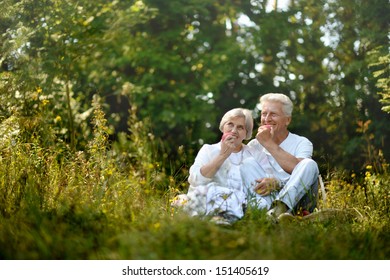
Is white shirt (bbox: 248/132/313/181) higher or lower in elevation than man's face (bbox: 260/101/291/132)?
lower

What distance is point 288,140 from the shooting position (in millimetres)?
5504

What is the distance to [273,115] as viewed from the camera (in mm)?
5434

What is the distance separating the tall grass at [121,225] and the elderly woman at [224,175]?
0.52ft

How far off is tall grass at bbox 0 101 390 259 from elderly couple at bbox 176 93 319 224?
24 cm

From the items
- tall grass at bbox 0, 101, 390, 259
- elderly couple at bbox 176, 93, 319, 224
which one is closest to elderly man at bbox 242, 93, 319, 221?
elderly couple at bbox 176, 93, 319, 224

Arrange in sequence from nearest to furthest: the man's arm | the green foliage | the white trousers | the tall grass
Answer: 1. the tall grass
2. the green foliage
3. the white trousers
4. the man's arm

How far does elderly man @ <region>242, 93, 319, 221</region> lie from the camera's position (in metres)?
4.98

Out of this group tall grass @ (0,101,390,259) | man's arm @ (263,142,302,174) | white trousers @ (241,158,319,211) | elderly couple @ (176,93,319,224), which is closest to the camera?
tall grass @ (0,101,390,259)

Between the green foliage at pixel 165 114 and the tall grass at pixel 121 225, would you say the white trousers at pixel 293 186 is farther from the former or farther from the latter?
the tall grass at pixel 121 225

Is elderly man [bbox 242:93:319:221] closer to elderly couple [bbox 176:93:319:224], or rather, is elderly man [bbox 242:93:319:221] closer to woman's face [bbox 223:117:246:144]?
elderly couple [bbox 176:93:319:224]

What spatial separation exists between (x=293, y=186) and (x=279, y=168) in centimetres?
37

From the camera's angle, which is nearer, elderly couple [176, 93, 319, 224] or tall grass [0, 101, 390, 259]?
tall grass [0, 101, 390, 259]

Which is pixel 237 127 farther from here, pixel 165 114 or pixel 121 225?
pixel 165 114
